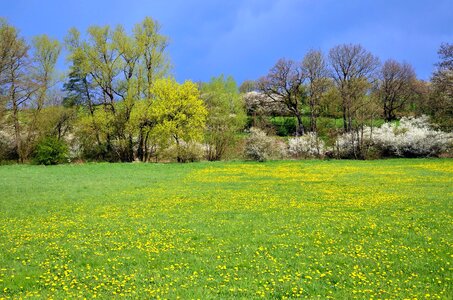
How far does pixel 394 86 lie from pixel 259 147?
3992 centimetres

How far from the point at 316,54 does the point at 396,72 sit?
20.8 meters

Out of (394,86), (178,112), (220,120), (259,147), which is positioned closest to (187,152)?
(178,112)

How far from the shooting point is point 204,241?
33.5 feet

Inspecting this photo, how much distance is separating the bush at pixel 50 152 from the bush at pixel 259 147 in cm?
2205

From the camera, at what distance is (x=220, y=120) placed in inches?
1836

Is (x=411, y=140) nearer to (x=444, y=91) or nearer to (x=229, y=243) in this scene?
(x=444, y=91)

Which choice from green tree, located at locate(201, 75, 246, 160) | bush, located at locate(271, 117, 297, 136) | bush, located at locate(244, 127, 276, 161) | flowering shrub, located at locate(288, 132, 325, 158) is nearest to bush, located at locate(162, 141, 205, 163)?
green tree, located at locate(201, 75, 246, 160)

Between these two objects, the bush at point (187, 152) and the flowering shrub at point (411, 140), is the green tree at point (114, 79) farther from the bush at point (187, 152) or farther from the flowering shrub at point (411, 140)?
the flowering shrub at point (411, 140)

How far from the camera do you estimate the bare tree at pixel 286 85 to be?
5822 centimetres

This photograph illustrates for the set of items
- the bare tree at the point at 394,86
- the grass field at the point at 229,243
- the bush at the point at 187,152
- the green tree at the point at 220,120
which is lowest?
the grass field at the point at 229,243

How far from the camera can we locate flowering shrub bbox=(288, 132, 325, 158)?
4750cm

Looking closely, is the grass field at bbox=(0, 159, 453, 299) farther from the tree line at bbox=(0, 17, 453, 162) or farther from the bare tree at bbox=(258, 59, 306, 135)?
the bare tree at bbox=(258, 59, 306, 135)

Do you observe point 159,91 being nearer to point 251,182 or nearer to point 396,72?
point 251,182

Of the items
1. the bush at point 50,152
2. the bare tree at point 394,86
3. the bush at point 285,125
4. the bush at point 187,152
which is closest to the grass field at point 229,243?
the bush at point 50,152
